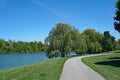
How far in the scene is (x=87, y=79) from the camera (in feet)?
39.3

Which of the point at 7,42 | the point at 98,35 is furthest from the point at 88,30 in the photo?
the point at 7,42

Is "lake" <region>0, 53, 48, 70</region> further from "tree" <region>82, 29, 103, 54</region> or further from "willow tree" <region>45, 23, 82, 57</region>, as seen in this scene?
"tree" <region>82, 29, 103, 54</region>

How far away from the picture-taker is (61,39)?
46.8 metres

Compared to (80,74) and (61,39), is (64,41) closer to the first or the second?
(61,39)

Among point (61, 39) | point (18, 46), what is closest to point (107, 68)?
point (61, 39)

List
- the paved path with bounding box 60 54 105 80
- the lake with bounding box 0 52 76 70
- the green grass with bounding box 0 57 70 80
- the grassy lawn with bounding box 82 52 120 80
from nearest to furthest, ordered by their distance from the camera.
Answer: the paved path with bounding box 60 54 105 80 < the grassy lawn with bounding box 82 52 120 80 < the green grass with bounding box 0 57 70 80 < the lake with bounding box 0 52 76 70

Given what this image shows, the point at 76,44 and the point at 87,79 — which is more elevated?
the point at 76,44

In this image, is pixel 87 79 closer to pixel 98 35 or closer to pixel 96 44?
pixel 96 44

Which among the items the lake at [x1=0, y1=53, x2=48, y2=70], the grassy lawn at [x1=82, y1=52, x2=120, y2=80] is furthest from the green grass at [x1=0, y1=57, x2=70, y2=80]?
the lake at [x1=0, y1=53, x2=48, y2=70]

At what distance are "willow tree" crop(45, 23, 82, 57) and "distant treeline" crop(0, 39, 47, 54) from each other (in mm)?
91105

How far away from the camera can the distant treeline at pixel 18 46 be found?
135 m

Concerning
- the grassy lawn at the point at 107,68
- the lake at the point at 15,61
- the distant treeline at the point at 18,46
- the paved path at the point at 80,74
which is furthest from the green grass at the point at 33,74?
the distant treeline at the point at 18,46

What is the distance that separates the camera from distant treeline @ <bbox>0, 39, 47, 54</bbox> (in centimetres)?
13527

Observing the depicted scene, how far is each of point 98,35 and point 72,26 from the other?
18.5 meters
